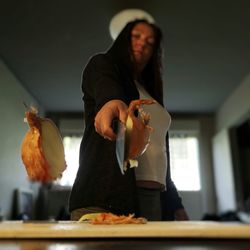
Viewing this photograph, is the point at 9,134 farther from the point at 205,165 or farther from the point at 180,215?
the point at 205,165

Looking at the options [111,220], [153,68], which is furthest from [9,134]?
[111,220]

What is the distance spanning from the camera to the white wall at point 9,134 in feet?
7.02

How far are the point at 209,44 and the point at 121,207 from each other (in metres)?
1.77

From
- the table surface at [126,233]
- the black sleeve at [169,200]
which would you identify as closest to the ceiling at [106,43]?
the black sleeve at [169,200]

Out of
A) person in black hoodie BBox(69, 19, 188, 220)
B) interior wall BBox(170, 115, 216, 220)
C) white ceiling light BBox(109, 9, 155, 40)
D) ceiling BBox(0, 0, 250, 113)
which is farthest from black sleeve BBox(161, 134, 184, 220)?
interior wall BBox(170, 115, 216, 220)

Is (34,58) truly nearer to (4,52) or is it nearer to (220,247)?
(4,52)

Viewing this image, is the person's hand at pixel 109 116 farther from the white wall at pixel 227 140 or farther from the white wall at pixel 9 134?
the white wall at pixel 227 140

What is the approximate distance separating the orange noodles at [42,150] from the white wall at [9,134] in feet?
4.11

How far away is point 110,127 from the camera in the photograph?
0.58 metres

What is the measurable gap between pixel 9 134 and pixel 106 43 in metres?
0.84

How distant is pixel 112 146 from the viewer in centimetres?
76

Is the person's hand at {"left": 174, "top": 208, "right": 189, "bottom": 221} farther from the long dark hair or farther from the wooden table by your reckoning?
the wooden table

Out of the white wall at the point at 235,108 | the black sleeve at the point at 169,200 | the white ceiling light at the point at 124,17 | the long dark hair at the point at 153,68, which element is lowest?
the black sleeve at the point at 169,200

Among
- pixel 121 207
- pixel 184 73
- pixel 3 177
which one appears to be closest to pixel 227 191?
pixel 184 73
